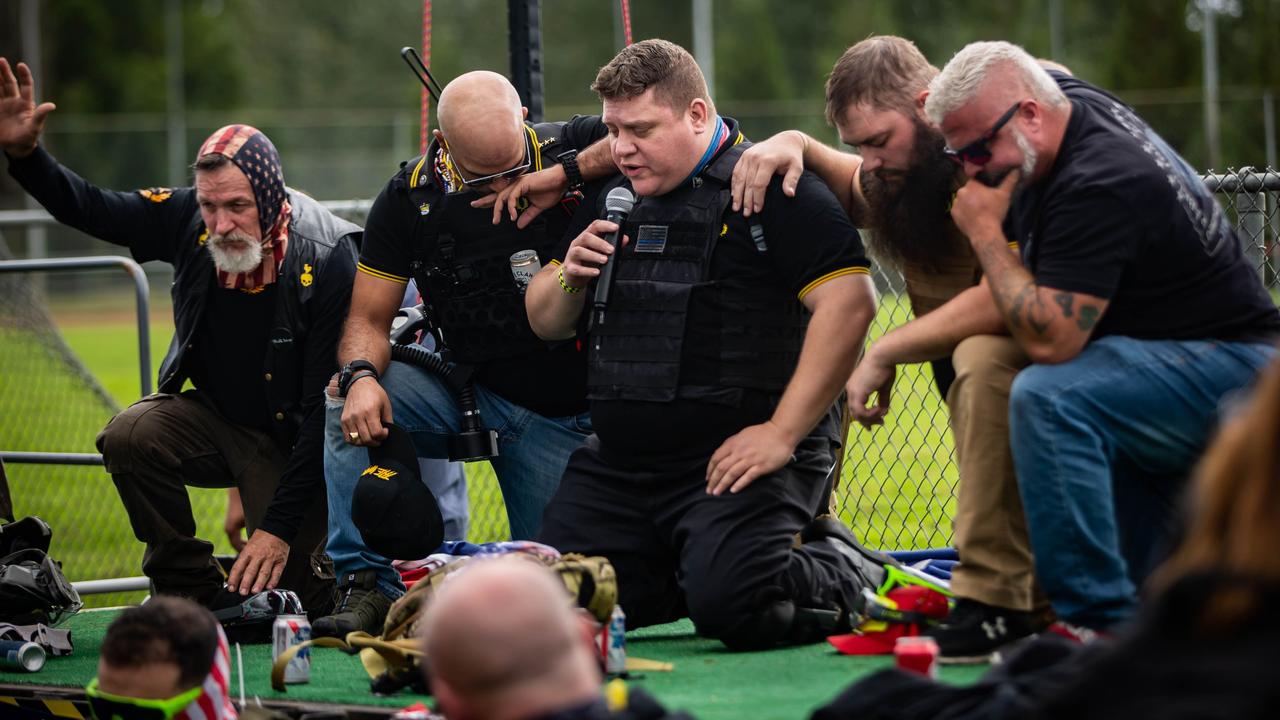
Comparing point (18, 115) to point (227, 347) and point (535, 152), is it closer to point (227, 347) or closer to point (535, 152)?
point (227, 347)

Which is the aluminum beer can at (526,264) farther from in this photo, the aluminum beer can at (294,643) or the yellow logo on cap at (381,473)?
the aluminum beer can at (294,643)

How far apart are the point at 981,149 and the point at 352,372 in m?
2.35

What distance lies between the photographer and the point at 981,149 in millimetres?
4027

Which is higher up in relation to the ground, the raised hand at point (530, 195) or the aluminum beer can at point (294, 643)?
the raised hand at point (530, 195)

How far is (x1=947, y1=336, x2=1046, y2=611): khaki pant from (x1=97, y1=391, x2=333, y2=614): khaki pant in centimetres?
248

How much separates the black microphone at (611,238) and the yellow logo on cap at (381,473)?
837mm

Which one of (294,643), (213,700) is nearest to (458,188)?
(294,643)

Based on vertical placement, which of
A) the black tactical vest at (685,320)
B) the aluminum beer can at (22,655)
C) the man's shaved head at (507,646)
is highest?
the black tactical vest at (685,320)

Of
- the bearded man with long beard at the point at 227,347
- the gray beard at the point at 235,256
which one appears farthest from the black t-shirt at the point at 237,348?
the gray beard at the point at 235,256

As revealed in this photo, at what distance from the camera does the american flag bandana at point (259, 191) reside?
5605mm

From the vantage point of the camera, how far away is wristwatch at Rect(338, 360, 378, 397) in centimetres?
518

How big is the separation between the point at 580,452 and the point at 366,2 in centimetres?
4602

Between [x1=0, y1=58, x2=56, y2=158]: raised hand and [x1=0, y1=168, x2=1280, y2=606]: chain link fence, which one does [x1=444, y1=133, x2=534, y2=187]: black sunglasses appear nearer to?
[x1=0, y1=58, x2=56, y2=158]: raised hand

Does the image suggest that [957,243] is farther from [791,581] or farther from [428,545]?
[428,545]
